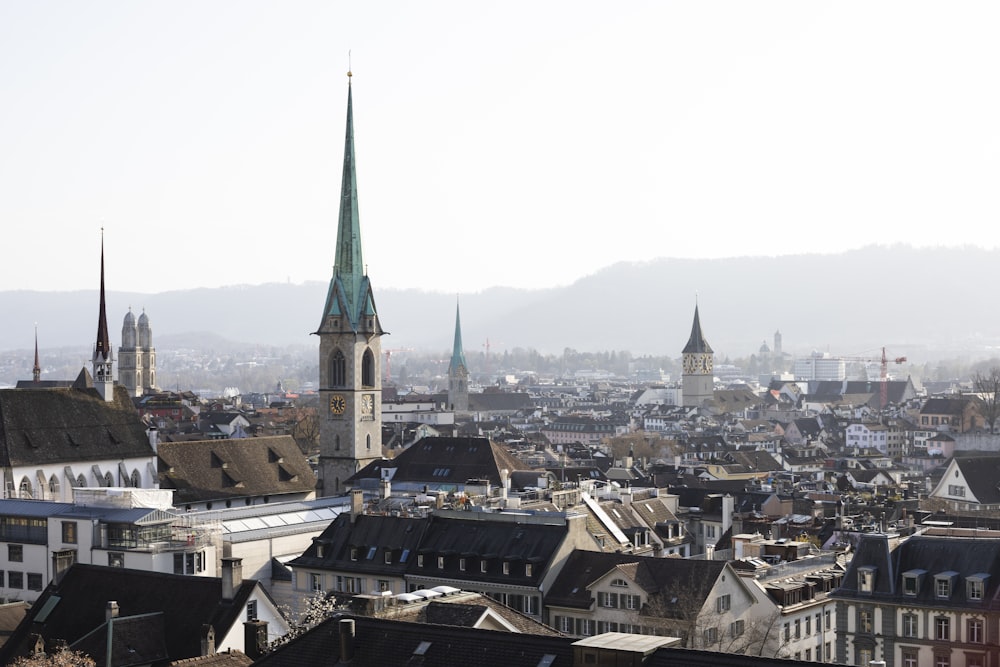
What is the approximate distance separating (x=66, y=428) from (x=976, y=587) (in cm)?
5031

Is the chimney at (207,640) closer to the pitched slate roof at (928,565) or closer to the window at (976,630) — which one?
the pitched slate roof at (928,565)

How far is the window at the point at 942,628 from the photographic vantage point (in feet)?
167

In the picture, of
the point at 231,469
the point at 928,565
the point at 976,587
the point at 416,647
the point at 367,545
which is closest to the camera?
the point at 416,647

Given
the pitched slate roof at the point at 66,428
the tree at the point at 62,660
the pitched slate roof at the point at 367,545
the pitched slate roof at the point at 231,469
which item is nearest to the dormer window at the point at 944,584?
the pitched slate roof at the point at 367,545

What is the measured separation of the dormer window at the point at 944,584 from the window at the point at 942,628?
644 millimetres

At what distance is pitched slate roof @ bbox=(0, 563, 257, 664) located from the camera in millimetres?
46750

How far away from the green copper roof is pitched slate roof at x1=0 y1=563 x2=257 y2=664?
2105 inches

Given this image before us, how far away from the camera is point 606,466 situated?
130625mm

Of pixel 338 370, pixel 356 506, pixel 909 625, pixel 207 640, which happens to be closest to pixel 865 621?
pixel 909 625

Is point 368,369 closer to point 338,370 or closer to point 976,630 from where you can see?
point 338,370

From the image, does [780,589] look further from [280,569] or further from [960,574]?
[280,569]

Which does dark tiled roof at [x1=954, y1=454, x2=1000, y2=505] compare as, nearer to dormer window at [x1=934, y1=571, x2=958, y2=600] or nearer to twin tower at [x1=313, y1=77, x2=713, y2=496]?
twin tower at [x1=313, y1=77, x2=713, y2=496]

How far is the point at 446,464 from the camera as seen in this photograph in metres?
97.0

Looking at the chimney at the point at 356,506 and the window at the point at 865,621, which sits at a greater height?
the chimney at the point at 356,506
